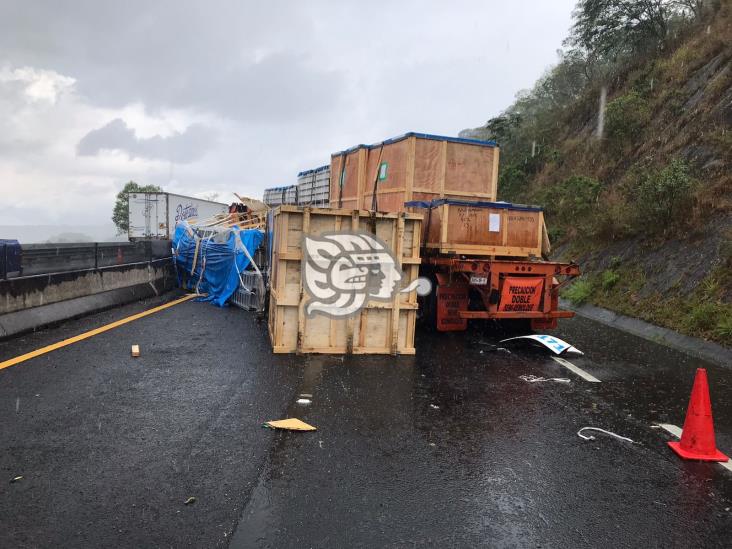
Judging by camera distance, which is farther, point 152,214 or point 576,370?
point 152,214

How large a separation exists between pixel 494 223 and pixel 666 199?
5599 millimetres

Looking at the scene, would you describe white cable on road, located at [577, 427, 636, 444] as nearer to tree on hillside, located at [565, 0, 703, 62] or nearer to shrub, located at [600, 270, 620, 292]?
shrub, located at [600, 270, 620, 292]

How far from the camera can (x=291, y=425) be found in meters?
4.52

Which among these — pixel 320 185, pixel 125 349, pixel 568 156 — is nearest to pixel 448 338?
pixel 125 349

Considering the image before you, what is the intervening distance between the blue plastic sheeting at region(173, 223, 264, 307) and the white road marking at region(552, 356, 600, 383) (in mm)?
7043

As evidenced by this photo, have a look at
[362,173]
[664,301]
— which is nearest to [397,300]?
[362,173]

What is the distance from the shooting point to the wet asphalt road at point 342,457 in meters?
3.02

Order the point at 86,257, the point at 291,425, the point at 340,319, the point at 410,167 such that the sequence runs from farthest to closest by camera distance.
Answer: the point at 86,257
the point at 410,167
the point at 340,319
the point at 291,425

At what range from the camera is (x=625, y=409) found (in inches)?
212

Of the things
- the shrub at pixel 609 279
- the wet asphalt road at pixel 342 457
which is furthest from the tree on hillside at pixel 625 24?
the wet asphalt road at pixel 342 457

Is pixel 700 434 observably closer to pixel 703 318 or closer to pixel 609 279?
pixel 703 318

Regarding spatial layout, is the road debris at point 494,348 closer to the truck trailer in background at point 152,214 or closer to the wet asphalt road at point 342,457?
the wet asphalt road at point 342,457

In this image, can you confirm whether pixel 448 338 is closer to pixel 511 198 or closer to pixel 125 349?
pixel 125 349

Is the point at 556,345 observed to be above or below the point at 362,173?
below
